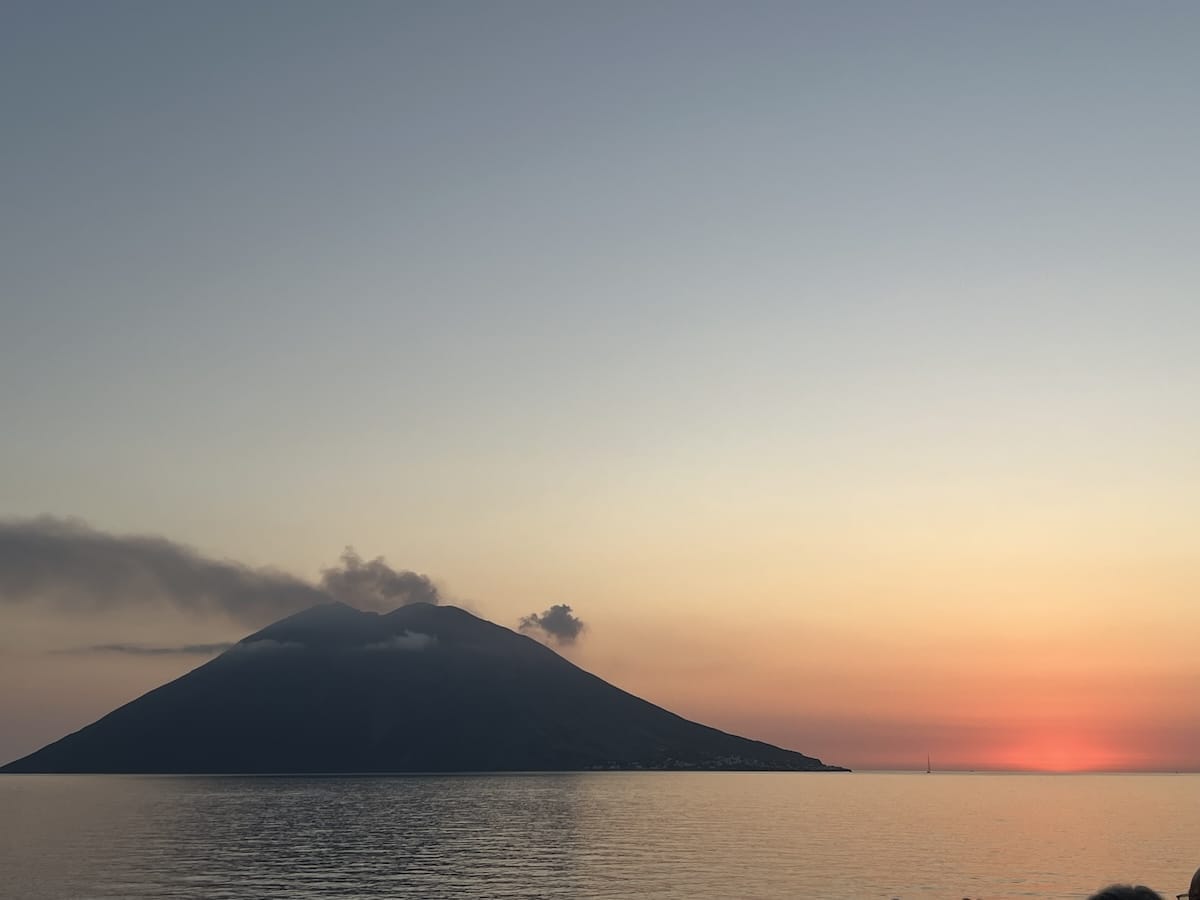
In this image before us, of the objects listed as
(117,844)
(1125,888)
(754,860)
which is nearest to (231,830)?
(117,844)

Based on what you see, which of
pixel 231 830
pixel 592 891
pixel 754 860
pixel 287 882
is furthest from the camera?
pixel 231 830

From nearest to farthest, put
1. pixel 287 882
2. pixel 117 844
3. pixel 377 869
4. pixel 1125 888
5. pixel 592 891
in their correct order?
1. pixel 1125 888
2. pixel 592 891
3. pixel 287 882
4. pixel 377 869
5. pixel 117 844

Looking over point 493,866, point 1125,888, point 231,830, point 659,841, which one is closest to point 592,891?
point 493,866

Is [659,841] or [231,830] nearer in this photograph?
[659,841]

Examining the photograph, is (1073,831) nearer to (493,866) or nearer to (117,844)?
(493,866)

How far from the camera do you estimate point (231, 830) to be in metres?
193

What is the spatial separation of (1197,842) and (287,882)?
462 ft

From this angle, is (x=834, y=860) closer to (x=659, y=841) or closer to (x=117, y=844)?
(x=659, y=841)

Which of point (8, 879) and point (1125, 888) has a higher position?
point (1125, 888)

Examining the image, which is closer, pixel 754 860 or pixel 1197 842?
pixel 754 860

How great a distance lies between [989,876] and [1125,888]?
110356 mm

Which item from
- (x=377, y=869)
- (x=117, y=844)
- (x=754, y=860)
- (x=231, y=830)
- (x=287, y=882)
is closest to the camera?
(x=287, y=882)

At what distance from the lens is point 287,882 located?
116 m

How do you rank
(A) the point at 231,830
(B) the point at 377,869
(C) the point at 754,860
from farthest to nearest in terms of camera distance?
(A) the point at 231,830, (C) the point at 754,860, (B) the point at 377,869
